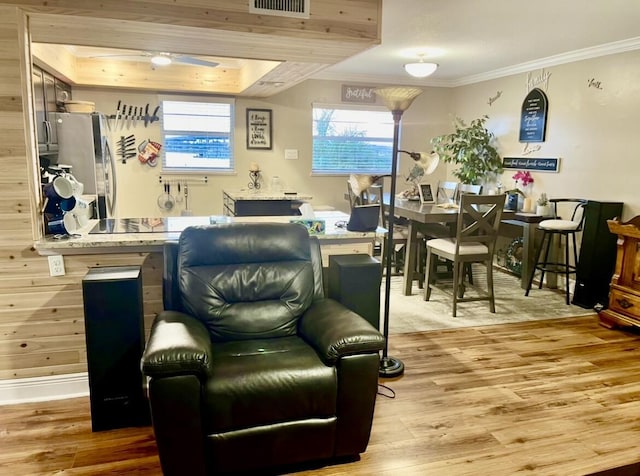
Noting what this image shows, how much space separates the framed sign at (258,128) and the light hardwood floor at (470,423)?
3740 millimetres

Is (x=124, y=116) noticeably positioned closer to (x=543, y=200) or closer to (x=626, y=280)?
(x=543, y=200)

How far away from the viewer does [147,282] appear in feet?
9.01

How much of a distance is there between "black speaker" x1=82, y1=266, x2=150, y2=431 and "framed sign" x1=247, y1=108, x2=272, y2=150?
13.5ft

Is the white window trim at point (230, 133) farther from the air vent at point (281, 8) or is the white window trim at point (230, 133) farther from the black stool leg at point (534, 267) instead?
the black stool leg at point (534, 267)

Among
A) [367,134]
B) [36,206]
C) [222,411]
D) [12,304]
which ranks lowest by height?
[222,411]

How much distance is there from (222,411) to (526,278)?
12.7ft

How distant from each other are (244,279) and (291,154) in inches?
164

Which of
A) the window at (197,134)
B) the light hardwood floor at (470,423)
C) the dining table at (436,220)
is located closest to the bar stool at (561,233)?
the dining table at (436,220)

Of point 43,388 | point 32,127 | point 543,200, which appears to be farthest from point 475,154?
point 43,388

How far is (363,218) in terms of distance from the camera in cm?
304

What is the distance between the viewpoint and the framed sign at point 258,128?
6199 mm

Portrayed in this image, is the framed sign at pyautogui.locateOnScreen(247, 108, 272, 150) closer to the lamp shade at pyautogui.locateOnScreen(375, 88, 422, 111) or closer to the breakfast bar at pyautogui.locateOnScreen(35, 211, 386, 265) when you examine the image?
the breakfast bar at pyautogui.locateOnScreen(35, 211, 386, 265)

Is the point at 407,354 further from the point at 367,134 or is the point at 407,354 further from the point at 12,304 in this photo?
the point at 367,134

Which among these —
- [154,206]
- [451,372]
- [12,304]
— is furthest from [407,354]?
[154,206]
